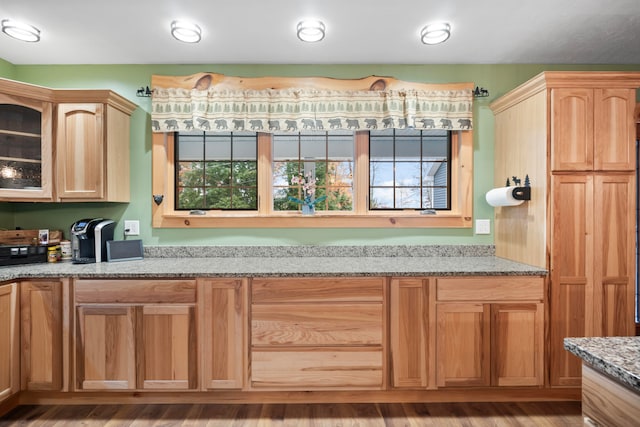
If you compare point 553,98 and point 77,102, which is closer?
point 553,98

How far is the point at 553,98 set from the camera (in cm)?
222

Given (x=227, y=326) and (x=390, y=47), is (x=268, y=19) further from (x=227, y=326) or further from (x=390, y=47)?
(x=227, y=326)

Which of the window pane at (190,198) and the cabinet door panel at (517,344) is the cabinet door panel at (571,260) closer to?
the cabinet door panel at (517,344)

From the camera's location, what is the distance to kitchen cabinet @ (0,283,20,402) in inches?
82.4

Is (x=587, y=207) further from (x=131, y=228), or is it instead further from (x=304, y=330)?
(x=131, y=228)

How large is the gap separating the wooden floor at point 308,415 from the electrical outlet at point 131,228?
1199 mm

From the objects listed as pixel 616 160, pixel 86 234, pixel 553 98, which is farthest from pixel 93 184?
pixel 616 160

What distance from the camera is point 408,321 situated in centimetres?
223

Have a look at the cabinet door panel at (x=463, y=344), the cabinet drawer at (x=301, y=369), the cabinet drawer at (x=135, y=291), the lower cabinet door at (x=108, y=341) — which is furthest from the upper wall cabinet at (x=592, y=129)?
the lower cabinet door at (x=108, y=341)

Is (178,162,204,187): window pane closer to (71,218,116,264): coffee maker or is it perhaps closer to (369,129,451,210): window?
(71,218,116,264): coffee maker

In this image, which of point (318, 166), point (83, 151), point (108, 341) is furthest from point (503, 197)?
point (83, 151)

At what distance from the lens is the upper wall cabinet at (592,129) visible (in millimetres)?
2221

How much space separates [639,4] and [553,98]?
0.62 meters

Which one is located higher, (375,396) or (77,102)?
(77,102)
